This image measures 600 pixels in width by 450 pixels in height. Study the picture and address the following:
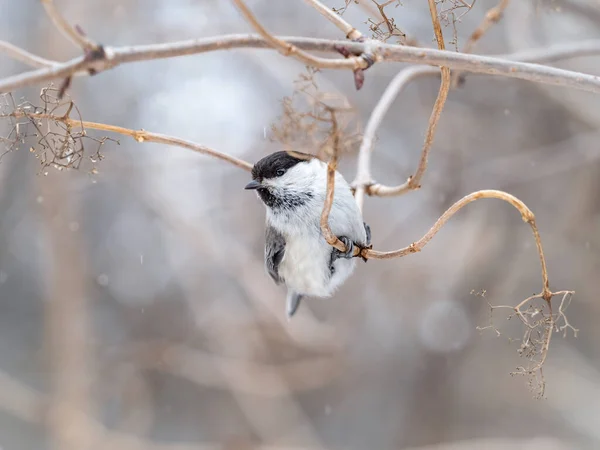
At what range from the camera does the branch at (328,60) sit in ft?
2.91

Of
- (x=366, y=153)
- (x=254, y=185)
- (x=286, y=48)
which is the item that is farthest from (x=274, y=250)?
(x=286, y=48)

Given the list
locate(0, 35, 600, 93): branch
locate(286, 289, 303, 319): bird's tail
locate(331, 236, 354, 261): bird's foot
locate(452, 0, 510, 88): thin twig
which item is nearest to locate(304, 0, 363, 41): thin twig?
locate(0, 35, 600, 93): branch

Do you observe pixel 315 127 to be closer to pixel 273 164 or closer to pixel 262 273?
pixel 273 164

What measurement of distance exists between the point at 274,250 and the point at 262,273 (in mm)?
2200

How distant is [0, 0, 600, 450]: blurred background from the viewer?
12.6 feet

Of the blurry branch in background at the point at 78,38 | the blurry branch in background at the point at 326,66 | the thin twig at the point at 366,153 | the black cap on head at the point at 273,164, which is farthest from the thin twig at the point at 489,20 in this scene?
the blurry branch in background at the point at 78,38

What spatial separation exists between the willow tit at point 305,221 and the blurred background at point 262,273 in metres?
1.81

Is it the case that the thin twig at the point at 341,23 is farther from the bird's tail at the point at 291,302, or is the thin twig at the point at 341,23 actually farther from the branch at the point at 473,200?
the bird's tail at the point at 291,302

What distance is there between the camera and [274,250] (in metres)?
1.93

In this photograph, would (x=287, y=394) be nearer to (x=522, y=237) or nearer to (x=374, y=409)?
(x=374, y=409)

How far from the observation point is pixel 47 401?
12.9 feet

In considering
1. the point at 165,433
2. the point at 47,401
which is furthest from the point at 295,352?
the point at 47,401

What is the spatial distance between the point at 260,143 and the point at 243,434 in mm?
2246

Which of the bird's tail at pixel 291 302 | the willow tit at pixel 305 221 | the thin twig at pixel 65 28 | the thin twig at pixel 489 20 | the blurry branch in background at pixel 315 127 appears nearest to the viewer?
the thin twig at pixel 65 28
